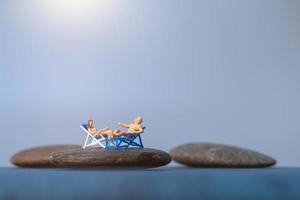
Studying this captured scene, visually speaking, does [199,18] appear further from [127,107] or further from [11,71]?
[11,71]

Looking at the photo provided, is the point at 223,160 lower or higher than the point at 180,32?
lower

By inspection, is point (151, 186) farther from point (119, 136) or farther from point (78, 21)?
point (78, 21)

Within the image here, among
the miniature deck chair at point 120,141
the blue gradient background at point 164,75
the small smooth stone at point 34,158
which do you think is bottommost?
the small smooth stone at point 34,158

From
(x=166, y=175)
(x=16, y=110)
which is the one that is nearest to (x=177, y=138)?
(x=16, y=110)

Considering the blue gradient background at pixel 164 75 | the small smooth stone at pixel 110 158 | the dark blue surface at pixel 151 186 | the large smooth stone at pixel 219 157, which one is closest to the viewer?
the dark blue surface at pixel 151 186

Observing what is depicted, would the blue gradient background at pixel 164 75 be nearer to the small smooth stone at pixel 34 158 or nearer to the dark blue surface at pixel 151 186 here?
the small smooth stone at pixel 34 158

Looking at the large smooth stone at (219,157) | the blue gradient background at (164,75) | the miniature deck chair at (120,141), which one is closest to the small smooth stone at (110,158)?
the miniature deck chair at (120,141)

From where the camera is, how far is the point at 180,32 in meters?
1.39

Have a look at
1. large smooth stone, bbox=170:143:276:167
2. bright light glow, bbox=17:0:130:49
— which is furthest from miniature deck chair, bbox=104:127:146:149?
bright light glow, bbox=17:0:130:49

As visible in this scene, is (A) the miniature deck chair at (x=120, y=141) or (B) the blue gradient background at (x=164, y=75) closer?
(A) the miniature deck chair at (x=120, y=141)

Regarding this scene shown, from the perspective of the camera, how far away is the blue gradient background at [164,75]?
1341mm

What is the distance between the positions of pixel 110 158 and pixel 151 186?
0.23m

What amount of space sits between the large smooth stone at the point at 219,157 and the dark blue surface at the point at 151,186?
319 mm

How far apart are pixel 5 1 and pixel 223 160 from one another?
2.98 ft
